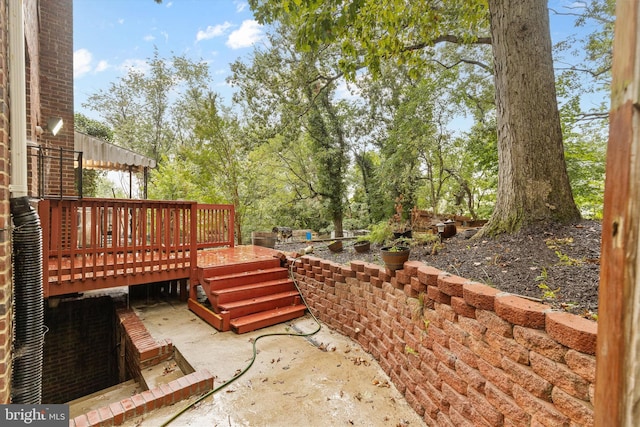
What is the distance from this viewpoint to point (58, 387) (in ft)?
14.5

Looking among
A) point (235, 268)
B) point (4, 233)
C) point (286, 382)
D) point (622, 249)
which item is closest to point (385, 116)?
point (235, 268)

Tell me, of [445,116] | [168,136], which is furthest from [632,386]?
[168,136]

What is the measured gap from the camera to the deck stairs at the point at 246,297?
3961 mm

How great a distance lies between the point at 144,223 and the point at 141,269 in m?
0.70

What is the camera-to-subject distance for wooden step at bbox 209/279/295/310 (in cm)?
415

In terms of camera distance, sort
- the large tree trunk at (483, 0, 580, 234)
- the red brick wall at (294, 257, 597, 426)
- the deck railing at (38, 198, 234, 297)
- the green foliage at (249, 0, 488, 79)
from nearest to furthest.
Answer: the red brick wall at (294, 257, 597, 426)
the large tree trunk at (483, 0, 580, 234)
the green foliage at (249, 0, 488, 79)
the deck railing at (38, 198, 234, 297)

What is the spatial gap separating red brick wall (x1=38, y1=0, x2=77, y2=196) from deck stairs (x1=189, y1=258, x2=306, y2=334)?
4.29 m

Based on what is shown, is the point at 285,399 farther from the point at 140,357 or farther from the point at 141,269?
the point at 141,269

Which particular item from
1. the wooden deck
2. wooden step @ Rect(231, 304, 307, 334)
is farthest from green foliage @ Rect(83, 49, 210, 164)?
wooden step @ Rect(231, 304, 307, 334)

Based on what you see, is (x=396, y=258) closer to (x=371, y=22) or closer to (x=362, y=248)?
(x=362, y=248)

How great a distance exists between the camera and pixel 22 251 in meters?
1.87

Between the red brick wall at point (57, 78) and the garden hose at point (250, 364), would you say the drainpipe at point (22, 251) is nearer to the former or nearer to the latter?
the garden hose at point (250, 364)

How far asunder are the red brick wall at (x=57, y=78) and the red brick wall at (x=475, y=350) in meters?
6.92

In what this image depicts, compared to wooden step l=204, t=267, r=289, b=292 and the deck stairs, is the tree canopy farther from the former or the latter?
wooden step l=204, t=267, r=289, b=292
